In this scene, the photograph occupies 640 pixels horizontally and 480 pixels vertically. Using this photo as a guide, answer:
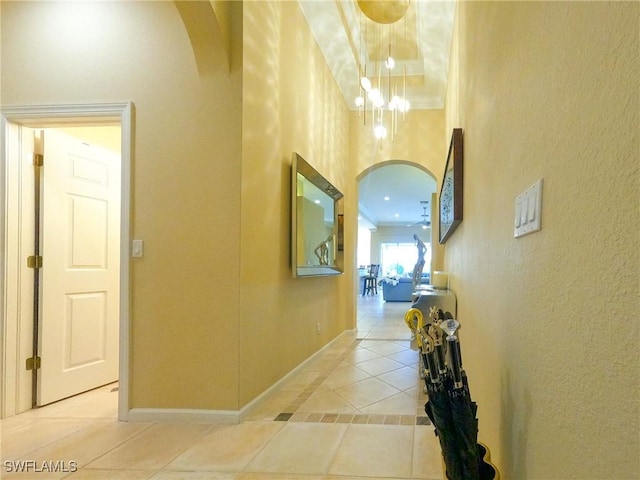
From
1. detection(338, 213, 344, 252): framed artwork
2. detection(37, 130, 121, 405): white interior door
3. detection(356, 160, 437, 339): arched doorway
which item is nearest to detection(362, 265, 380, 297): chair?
detection(356, 160, 437, 339): arched doorway

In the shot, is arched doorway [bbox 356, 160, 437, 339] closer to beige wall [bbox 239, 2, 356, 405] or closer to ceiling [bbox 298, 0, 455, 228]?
ceiling [bbox 298, 0, 455, 228]

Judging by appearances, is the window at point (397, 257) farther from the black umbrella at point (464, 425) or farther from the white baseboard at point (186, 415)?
the black umbrella at point (464, 425)

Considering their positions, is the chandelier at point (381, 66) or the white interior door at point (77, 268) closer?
the white interior door at point (77, 268)

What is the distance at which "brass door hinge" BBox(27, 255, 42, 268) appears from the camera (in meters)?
2.63

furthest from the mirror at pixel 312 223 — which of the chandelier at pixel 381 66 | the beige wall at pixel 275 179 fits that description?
the chandelier at pixel 381 66

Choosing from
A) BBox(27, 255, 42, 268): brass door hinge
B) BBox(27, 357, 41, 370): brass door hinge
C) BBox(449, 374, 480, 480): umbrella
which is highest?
BBox(27, 255, 42, 268): brass door hinge

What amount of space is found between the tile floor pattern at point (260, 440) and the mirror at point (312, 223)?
1101mm

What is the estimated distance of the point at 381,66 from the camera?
4652 millimetres

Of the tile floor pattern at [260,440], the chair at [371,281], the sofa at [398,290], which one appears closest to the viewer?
the tile floor pattern at [260,440]

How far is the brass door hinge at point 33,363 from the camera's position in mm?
2594

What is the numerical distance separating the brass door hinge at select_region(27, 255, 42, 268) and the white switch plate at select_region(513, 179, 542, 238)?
297cm

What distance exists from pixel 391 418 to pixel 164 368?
145cm

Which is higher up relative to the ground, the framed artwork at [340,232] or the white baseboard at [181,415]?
the framed artwork at [340,232]

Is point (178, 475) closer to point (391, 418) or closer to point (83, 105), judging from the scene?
point (391, 418)
